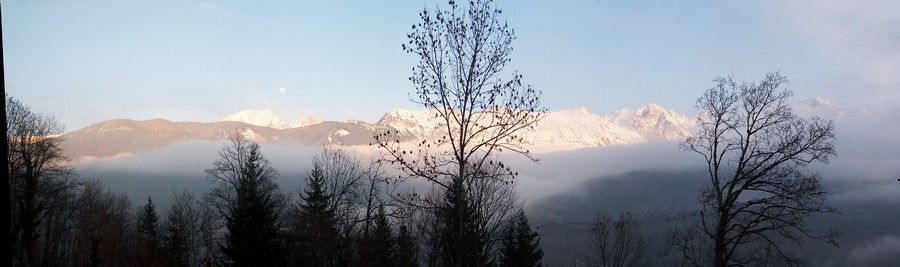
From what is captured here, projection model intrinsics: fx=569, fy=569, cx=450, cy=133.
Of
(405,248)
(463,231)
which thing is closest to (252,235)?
(405,248)

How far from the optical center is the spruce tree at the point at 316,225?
82.8ft

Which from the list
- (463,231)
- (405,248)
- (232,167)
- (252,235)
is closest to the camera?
(463,231)

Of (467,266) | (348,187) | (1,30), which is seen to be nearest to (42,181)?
(348,187)

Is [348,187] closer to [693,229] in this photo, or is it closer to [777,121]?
[693,229]

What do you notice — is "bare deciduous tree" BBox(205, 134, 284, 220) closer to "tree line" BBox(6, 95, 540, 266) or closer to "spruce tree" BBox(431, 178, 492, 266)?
"tree line" BBox(6, 95, 540, 266)

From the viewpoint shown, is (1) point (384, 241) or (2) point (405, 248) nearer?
(2) point (405, 248)

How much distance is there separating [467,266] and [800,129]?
10027mm

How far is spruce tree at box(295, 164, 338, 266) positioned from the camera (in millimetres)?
25234

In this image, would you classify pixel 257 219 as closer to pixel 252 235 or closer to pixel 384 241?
pixel 252 235

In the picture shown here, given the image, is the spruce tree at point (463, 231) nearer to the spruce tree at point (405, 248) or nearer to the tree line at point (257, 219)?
the tree line at point (257, 219)

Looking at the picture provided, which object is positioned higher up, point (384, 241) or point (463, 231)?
point (463, 231)

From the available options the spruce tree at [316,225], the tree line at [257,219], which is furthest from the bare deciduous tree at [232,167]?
the spruce tree at [316,225]

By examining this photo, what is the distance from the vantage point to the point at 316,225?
84.9ft

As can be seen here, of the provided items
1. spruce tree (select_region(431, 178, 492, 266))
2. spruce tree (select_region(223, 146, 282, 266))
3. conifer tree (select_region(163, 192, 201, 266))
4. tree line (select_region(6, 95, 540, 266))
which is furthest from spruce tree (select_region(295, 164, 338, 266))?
spruce tree (select_region(431, 178, 492, 266))
